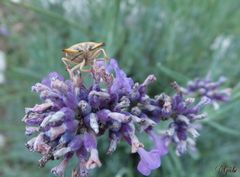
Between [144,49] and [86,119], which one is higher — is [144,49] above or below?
above

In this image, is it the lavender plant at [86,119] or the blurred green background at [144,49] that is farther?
the blurred green background at [144,49]

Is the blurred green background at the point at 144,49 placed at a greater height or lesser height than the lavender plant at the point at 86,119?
greater

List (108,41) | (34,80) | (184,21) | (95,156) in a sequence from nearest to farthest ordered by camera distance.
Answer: (95,156) < (108,41) < (34,80) < (184,21)

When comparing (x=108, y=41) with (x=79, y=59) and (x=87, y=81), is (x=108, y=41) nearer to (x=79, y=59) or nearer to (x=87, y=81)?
(x=87, y=81)

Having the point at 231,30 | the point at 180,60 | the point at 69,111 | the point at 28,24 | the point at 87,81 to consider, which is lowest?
the point at 69,111

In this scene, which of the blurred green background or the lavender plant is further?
the blurred green background

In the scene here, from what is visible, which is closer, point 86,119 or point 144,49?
point 86,119

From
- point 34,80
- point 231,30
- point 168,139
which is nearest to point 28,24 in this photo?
point 34,80

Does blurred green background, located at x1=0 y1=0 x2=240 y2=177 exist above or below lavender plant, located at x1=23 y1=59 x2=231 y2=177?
above
